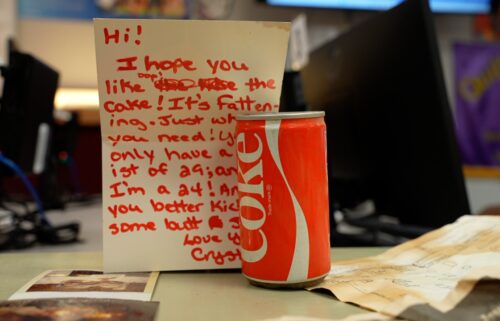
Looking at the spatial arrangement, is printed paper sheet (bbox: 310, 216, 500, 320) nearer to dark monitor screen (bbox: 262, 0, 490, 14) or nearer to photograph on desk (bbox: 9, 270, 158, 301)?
photograph on desk (bbox: 9, 270, 158, 301)

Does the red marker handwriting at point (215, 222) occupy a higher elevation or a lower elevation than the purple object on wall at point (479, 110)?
lower

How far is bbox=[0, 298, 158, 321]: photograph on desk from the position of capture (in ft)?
1.32

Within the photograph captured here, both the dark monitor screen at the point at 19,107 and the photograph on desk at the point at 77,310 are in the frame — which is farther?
the dark monitor screen at the point at 19,107

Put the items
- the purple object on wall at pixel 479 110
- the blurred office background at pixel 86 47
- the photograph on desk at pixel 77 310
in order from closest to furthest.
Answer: the photograph on desk at pixel 77 310 < the blurred office background at pixel 86 47 < the purple object on wall at pixel 479 110

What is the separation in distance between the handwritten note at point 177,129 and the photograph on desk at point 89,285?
0.09 ft

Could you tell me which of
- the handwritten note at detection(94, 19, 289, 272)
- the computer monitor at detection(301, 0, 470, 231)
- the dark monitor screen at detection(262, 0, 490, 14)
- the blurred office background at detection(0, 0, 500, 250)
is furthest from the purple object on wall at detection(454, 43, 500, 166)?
the handwritten note at detection(94, 19, 289, 272)

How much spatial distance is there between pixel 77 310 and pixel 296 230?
0.21 meters

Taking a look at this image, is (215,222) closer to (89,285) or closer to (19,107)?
(89,285)

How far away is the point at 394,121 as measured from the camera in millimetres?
871

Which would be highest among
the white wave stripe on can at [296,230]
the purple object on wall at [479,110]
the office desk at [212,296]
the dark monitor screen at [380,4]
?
the dark monitor screen at [380,4]

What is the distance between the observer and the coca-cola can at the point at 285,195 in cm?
48

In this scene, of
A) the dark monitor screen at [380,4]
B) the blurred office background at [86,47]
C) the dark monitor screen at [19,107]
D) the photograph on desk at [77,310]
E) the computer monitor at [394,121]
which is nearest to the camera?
the photograph on desk at [77,310]

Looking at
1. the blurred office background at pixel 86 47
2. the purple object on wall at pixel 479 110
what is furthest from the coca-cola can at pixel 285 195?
the purple object on wall at pixel 479 110

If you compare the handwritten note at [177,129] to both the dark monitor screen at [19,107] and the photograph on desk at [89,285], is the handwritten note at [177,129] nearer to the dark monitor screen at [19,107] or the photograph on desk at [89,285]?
the photograph on desk at [89,285]
